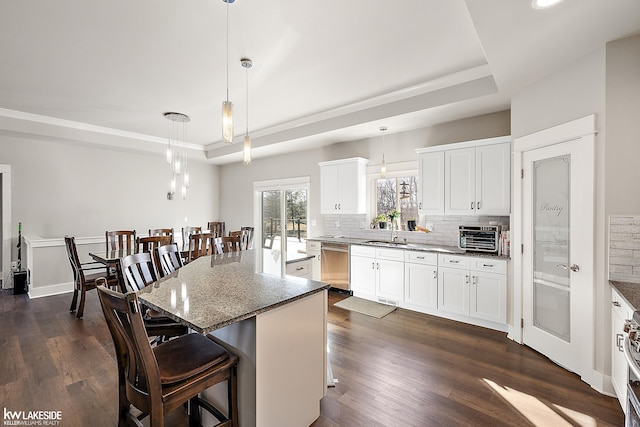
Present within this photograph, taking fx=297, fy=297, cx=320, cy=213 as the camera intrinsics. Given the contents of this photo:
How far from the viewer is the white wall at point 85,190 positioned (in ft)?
17.1

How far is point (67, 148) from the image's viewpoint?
18.3 ft

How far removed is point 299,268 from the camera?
2.96 metres

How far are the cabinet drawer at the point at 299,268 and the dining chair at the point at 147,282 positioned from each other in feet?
3.20

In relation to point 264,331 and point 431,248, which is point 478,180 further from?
point 264,331

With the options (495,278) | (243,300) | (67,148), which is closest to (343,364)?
(243,300)

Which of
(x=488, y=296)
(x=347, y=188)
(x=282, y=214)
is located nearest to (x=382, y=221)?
(x=347, y=188)

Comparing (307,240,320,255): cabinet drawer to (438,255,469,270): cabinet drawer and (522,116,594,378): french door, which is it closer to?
(438,255,469,270): cabinet drawer

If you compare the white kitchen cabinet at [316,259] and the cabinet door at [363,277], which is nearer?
the cabinet door at [363,277]

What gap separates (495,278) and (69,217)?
23.4 feet

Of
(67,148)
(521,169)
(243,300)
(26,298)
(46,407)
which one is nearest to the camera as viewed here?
(243,300)

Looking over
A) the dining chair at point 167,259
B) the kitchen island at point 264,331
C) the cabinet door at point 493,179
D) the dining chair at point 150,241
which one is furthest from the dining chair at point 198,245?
the cabinet door at point 493,179

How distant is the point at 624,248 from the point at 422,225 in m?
2.42

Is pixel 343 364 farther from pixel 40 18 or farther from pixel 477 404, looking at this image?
pixel 40 18

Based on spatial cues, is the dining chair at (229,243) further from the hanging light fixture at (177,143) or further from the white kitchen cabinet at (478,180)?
the white kitchen cabinet at (478,180)
